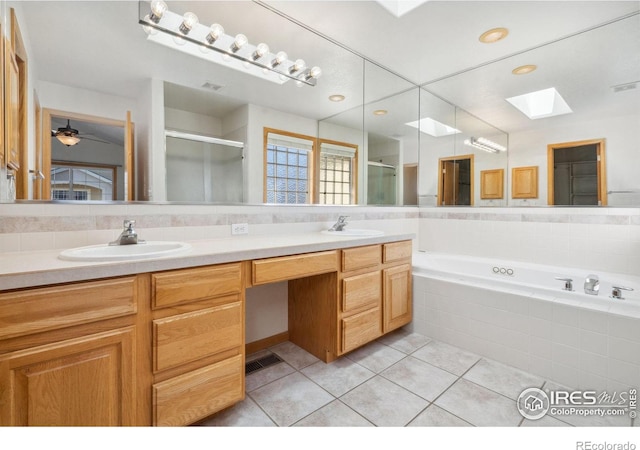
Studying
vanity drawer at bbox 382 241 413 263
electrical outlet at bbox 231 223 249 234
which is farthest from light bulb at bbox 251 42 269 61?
vanity drawer at bbox 382 241 413 263

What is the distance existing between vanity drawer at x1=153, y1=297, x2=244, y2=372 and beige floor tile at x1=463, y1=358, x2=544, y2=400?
1.47 meters

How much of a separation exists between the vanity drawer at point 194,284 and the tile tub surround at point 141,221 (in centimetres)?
60

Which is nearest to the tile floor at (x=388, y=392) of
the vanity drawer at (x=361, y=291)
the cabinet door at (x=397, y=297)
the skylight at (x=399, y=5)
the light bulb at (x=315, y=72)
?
the cabinet door at (x=397, y=297)

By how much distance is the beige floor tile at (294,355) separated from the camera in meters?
2.02

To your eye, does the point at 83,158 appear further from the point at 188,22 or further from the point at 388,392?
the point at 388,392

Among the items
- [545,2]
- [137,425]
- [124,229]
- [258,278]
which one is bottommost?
[137,425]

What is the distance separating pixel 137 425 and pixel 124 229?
35.6 inches

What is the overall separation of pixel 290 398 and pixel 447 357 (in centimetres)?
117

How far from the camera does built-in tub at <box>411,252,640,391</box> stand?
5.20 feet

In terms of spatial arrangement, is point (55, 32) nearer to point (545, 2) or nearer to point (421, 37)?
point (421, 37)

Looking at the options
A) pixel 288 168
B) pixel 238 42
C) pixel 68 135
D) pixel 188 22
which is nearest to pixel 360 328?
pixel 288 168

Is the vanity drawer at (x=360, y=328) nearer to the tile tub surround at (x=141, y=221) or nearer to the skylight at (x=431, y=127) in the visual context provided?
the tile tub surround at (x=141, y=221)

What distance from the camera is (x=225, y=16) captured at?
6.30 ft

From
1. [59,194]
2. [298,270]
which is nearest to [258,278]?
[298,270]
